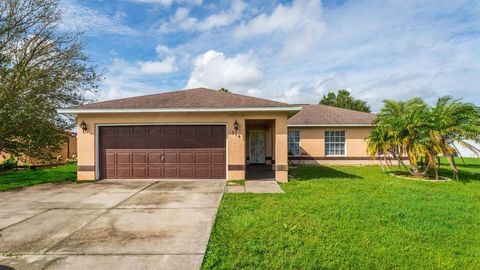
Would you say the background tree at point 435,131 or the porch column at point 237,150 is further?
the porch column at point 237,150

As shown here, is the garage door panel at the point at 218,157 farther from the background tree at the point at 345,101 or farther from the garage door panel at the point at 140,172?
the background tree at the point at 345,101

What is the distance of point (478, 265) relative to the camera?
3.88 m

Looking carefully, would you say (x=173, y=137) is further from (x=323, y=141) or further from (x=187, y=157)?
(x=323, y=141)

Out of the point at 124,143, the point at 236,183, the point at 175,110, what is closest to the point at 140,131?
the point at 124,143

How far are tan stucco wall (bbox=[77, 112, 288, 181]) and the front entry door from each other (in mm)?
7963

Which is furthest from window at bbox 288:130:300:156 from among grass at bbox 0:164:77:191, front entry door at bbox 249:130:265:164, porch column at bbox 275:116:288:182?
grass at bbox 0:164:77:191

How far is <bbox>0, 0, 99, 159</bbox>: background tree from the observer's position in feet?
44.2

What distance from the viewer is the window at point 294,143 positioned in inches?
722

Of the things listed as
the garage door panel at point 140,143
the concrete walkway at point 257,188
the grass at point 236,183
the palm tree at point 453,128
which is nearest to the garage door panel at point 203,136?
→ the grass at point 236,183

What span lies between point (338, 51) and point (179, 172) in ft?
34.8

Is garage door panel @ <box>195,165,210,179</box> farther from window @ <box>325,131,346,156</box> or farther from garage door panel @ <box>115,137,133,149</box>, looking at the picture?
window @ <box>325,131,346,156</box>

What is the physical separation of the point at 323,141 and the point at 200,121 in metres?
9.74

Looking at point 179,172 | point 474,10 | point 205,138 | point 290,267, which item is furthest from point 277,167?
point 474,10

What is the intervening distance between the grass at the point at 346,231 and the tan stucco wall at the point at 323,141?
9497 millimetres
